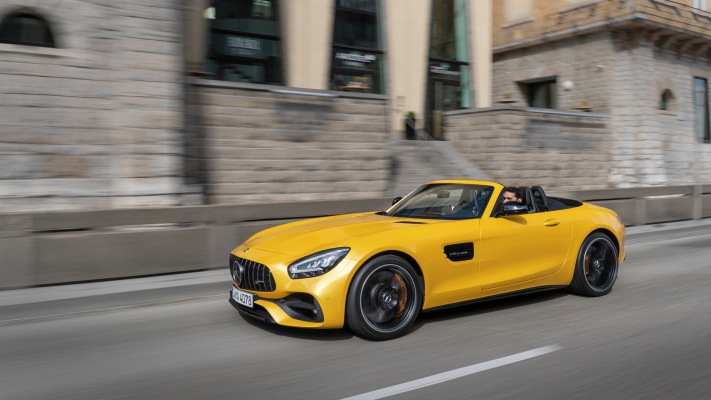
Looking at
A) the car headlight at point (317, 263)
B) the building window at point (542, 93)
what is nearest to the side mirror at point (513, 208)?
the car headlight at point (317, 263)

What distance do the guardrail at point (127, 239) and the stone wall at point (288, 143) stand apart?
2.76 meters

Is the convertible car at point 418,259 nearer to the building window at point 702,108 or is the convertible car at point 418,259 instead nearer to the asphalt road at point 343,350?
the asphalt road at point 343,350

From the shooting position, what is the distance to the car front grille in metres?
4.87

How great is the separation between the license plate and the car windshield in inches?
72.6

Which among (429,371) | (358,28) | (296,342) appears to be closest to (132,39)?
(296,342)

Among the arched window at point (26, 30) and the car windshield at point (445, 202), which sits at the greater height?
the arched window at point (26, 30)

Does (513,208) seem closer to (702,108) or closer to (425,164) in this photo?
(425,164)

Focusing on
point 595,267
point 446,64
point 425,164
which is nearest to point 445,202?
point 595,267

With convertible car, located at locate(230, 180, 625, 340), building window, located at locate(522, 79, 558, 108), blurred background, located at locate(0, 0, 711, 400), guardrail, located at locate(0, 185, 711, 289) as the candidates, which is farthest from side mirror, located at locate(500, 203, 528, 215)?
building window, located at locate(522, 79, 558, 108)

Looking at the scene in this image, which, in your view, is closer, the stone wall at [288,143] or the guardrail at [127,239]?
the guardrail at [127,239]

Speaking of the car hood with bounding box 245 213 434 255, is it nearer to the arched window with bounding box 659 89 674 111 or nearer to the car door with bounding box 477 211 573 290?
the car door with bounding box 477 211 573 290

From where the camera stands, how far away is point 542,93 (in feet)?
87.0

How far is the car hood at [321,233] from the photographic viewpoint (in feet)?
16.4

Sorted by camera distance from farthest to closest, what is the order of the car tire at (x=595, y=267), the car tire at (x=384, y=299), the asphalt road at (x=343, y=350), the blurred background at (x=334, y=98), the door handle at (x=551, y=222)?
1. the blurred background at (x=334, y=98)
2. the car tire at (x=595, y=267)
3. the door handle at (x=551, y=222)
4. the car tire at (x=384, y=299)
5. the asphalt road at (x=343, y=350)
